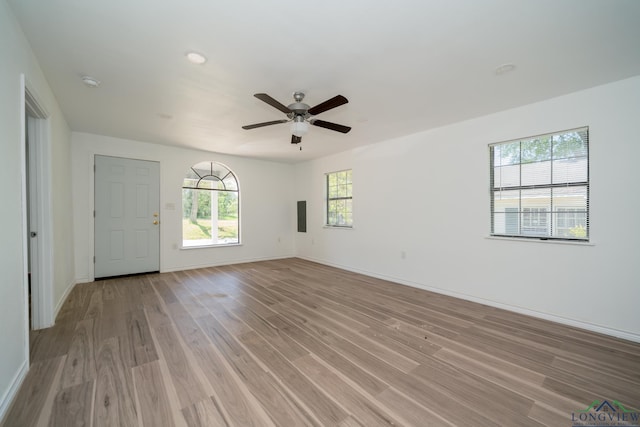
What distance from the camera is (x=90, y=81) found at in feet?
8.65

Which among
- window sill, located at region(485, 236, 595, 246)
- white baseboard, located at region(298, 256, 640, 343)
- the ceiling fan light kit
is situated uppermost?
the ceiling fan light kit


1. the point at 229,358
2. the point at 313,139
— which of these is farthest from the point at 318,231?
the point at 229,358

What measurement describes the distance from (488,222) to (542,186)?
2.32ft

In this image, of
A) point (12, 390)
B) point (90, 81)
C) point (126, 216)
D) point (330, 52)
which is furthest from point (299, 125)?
point (126, 216)

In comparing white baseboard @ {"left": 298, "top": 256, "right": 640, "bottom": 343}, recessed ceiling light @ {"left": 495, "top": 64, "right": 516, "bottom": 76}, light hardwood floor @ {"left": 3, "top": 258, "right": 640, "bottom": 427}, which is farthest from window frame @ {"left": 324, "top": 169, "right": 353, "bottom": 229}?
recessed ceiling light @ {"left": 495, "top": 64, "right": 516, "bottom": 76}

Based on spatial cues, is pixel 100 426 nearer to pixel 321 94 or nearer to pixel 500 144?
pixel 321 94

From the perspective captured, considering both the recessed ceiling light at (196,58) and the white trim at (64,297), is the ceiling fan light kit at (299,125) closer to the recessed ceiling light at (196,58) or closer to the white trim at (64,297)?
the recessed ceiling light at (196,58)

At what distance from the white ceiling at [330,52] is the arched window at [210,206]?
7.57 feet

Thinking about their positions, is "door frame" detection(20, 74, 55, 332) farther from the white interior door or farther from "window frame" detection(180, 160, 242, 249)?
"window frame" detection(180, 160, 242, 249)

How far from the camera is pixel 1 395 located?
1555 millimetres

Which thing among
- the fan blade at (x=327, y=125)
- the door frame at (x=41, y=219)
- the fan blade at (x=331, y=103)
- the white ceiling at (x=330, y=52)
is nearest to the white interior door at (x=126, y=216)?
the white ceiling at (x=330, y=52)

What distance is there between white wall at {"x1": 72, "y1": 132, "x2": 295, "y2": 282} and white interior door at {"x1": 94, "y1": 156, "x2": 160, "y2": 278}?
0.10m

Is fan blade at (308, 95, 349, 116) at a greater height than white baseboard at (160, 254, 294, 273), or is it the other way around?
fan blade at (308, 95, 349, 116)

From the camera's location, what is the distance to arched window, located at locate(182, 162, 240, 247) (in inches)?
221
